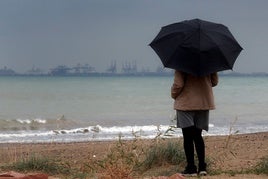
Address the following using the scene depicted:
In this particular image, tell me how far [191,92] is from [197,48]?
1.76ft

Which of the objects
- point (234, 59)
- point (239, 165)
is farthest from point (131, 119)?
point (234, 59)

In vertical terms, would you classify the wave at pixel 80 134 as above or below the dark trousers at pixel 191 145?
below

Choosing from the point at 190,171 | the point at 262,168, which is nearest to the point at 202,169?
the point at 190,171

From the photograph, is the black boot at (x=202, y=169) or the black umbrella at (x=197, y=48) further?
the black boot at (x=202, y=169)

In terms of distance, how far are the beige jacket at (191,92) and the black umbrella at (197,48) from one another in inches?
7.2

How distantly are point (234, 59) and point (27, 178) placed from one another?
9.72ft

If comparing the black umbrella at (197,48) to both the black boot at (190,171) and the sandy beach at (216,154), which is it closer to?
the black boot at (190,171)

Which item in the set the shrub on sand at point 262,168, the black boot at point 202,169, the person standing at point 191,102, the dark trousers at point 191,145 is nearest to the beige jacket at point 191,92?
the person standing at point 191,102

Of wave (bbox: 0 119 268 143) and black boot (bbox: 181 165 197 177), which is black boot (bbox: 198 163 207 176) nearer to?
black boot (bbox: 181 165 197 177)

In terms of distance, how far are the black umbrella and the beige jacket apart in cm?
18

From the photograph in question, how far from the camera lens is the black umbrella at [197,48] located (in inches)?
274

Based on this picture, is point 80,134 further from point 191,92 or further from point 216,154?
point 191,92

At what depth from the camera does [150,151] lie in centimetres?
837

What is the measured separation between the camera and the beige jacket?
7.02 m
